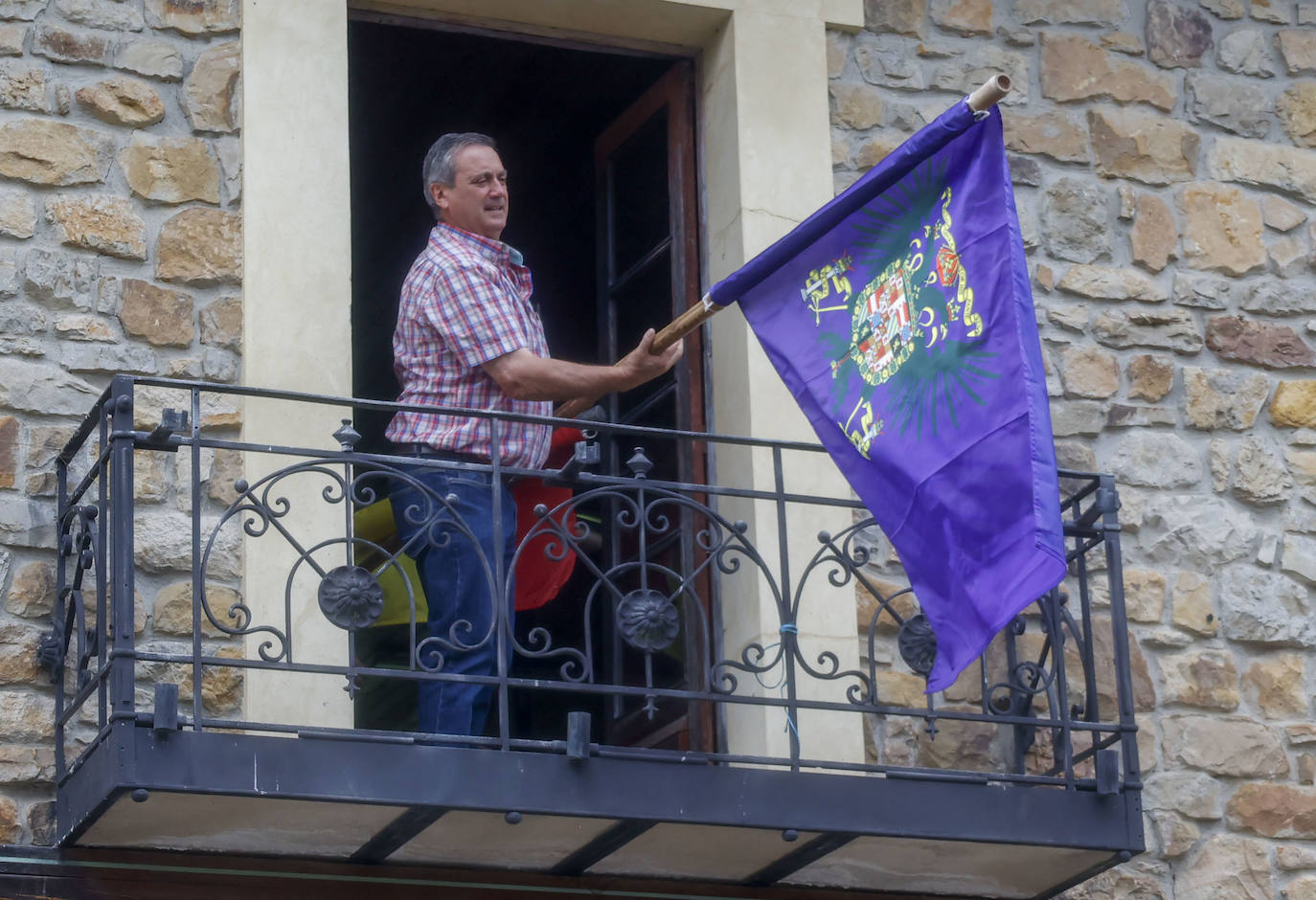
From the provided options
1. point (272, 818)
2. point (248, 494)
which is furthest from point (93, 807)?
point (248, 494)

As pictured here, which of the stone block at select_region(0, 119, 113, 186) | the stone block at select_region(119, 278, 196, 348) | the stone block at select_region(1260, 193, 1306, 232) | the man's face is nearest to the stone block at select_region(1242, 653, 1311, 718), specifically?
the stone block at select_region(1260, 193, 1306, 232)

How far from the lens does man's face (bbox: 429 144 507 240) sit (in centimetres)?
693

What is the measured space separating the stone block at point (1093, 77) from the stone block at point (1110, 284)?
0.58 m

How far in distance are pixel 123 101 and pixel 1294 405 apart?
11.7ft

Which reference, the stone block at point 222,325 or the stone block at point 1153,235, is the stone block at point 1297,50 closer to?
the stone block at point 1153,235

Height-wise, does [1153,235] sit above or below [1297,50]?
below

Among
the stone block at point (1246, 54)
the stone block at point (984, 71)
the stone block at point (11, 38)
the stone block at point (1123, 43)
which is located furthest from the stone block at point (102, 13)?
the stone block at point (1246, 54)

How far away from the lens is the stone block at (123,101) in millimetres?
6797

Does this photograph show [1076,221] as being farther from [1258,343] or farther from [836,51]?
[836,51]

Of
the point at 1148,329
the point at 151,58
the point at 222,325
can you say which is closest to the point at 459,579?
the point at 222,325

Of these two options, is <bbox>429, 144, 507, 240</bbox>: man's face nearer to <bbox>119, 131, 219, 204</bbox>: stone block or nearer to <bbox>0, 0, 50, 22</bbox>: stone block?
<bbox>119, 131, 219, 204</bbox>: stone block

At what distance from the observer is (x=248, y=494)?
19.8 ft

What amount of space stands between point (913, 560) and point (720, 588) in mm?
1434

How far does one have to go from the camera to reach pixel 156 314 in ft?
21.9
